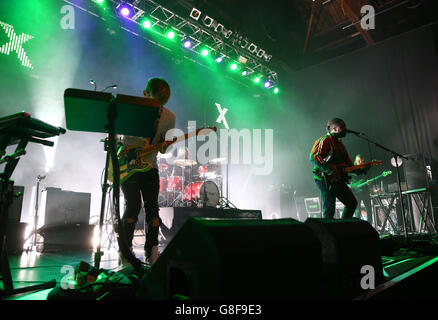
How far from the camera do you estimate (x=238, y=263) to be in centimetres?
101

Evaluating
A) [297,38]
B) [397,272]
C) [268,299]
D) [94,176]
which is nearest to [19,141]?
[268,299]

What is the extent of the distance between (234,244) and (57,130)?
1409mm

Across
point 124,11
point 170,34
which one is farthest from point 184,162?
point 124,11

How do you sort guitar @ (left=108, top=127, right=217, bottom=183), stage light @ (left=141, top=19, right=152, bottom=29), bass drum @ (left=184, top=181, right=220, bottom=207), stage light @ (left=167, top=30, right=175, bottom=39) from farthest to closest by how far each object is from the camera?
1. stage light @ (left=167, top=30, right=175, bottom=39)
2. bass drum @ (left=184, top=181, right=220, bottom=207)
3. stage light @ (left=141, top=19, right=152, bottom=29)
4. guitar @ (left=108, top=127, right=217, bottom=183)

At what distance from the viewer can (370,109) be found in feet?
32.0

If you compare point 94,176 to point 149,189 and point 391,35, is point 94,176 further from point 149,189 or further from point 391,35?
point 391,35

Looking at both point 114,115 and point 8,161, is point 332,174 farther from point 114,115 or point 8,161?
point 8,161

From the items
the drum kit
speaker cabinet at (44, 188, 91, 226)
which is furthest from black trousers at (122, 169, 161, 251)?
the drum kit

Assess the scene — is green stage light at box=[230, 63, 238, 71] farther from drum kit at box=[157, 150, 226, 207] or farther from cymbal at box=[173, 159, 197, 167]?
cymbal at box=[173, 159, 197, 167]

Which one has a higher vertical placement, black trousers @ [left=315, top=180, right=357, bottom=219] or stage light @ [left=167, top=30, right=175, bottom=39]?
stage light @ [left=167, top=30, right=175, bottom=39]

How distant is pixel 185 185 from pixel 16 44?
201 inches

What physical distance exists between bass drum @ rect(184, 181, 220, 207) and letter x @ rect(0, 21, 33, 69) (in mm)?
4903

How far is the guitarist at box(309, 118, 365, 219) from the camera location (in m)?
3.67
